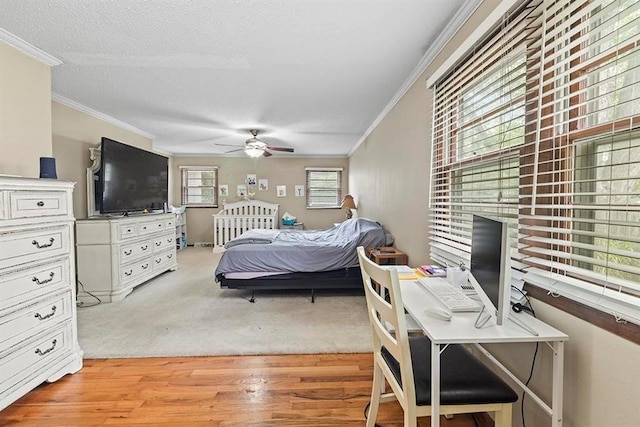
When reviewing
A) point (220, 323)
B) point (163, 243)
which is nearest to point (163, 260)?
point (163, 243)

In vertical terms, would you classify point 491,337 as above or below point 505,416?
above

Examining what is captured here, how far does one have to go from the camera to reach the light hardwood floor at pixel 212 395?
1.67 metres

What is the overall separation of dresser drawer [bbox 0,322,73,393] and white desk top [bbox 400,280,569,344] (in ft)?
7.09

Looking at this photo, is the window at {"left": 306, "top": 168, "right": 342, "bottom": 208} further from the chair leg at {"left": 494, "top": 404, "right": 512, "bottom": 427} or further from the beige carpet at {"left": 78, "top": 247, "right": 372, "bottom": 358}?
the chair leg at {"left": 494, "top": 404, "right": 512, "bottom": 427}

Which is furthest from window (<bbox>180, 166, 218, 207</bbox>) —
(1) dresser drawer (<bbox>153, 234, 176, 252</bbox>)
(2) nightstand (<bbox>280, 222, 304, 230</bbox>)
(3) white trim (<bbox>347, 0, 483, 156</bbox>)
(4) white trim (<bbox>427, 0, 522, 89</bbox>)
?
(4) white trim (<bbox>427, 0, 522, 89</bbox>)

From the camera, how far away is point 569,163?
1230 mm

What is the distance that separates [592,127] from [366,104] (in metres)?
2.76

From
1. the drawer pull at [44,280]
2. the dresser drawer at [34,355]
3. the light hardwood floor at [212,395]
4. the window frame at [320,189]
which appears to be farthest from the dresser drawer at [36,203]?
the window frame at [320,189]

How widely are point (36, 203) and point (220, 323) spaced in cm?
169

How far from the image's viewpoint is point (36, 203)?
186cm

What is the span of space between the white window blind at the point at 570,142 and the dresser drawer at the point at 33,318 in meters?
2.67

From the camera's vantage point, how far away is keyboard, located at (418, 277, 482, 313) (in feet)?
4.56

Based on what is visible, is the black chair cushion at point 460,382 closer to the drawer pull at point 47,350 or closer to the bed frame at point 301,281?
the drawer pull at point 47,350

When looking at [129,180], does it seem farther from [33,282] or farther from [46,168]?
[33,282]
